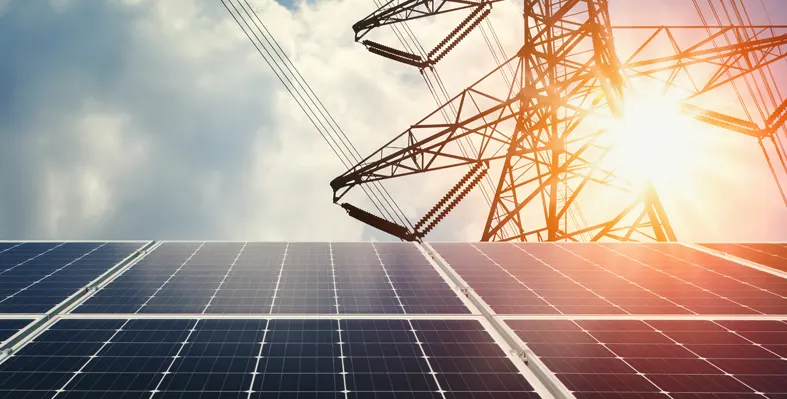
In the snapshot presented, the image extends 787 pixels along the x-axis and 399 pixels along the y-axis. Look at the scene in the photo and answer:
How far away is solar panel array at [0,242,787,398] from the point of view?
684 cm

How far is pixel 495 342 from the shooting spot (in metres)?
8.09

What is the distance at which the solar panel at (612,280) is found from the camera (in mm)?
9859

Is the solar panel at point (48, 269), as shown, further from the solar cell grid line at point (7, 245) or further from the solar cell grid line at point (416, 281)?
the solar cell grid line at point (416, 281)

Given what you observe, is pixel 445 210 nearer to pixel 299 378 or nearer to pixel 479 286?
pixel 479 286

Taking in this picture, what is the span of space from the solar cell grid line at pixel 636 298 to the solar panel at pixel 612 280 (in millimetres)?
17

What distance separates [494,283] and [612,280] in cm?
262

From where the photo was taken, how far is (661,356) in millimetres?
7824

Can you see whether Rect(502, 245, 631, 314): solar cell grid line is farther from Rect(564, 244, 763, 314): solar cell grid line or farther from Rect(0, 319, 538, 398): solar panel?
Rect(0, 319, 538, 398): solar panel

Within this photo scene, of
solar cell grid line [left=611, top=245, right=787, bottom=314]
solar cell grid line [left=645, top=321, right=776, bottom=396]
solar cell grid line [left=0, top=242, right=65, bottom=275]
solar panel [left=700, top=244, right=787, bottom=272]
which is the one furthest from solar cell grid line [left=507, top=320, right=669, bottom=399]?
solar cell grid line [left=0, top=242, right=65, bottom=275]

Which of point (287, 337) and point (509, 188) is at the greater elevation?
point (509, 188)

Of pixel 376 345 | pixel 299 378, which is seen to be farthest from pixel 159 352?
pixel 376 345

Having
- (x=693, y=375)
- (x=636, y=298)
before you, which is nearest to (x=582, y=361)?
(x=693, y=375)

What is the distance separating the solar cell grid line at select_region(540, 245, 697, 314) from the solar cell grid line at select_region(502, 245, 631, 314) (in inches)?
2.7

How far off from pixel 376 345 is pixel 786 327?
7.16 meters
